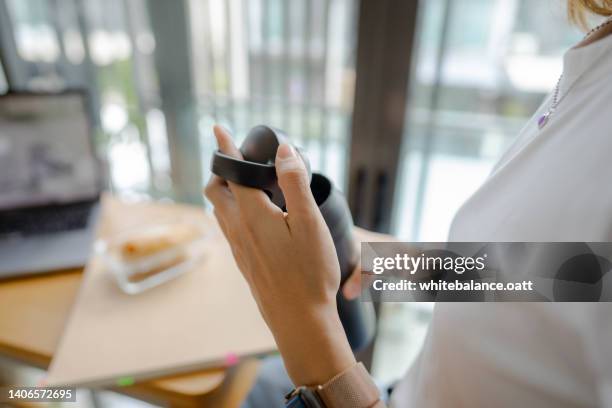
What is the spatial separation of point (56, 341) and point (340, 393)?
0.53 metres

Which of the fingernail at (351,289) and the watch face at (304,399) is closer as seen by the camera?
the watch face at (304,399)

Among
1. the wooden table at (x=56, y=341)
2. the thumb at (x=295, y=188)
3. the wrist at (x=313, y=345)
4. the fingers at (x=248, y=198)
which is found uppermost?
the thumb at (x=295, y=188)

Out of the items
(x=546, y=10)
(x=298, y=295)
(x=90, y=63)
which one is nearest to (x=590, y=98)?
(x=298, y=295)

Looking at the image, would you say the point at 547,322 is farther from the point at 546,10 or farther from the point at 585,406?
the point at 546,10

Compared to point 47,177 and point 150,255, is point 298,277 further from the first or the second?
point 47,177

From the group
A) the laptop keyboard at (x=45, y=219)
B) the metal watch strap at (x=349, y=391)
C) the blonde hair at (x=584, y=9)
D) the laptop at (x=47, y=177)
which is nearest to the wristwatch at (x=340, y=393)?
the metal watch strap at (x=349, y=391)

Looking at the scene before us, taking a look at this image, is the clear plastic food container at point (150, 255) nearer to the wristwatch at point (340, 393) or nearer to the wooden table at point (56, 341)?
the wooden table at point (56, 341)

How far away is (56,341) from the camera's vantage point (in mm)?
709

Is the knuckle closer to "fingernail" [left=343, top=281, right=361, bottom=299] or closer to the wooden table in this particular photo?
"fingernail" [left=343, top=281, right=361, bottom=299]

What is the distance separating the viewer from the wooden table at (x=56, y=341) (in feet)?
2.13

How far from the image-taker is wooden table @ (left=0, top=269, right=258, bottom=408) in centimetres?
65

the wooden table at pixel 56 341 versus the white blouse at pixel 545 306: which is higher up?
the white blouse at pixel 545 306

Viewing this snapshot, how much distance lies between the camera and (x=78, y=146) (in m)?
1.05

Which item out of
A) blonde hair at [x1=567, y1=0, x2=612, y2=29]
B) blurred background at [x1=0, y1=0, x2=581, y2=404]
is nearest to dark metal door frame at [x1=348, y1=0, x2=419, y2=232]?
blurred background at [x1=0, y1=0, x2=581, y2=404]
